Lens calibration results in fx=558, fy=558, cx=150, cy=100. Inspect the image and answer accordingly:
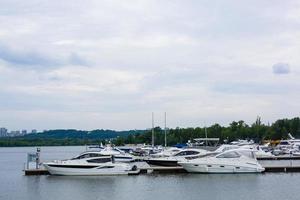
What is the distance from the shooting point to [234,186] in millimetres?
49469

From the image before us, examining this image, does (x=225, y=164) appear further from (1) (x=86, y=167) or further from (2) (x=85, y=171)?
(2) (x=85, y=171)

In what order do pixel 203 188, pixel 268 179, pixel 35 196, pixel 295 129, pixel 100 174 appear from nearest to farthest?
pixel 35 196, pixel 203 188, pixel 268 179, pixel 100 174, pixel 295 129

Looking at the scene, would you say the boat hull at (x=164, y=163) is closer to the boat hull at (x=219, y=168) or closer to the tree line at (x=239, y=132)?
the boat hull at (x=219, y=168)

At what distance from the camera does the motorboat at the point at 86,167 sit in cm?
5812

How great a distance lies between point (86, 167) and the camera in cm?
5822

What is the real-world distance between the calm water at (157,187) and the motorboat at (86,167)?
121 cm

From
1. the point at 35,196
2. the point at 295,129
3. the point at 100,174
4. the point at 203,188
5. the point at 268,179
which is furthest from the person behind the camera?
the point at 295,129

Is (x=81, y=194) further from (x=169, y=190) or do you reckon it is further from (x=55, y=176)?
(x=55, y=176)

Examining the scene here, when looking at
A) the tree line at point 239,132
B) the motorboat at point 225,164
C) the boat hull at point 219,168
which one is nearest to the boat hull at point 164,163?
the boat hull at point 219,168

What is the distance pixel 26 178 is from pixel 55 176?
299cm

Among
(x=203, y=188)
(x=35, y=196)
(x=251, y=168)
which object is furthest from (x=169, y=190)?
(x=251, y=168)

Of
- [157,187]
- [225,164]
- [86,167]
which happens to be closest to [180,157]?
[225,164]

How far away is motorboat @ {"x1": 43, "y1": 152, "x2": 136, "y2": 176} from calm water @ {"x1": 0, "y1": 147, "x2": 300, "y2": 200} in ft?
3.96

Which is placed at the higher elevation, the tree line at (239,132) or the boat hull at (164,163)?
the tree line at (239,132)
